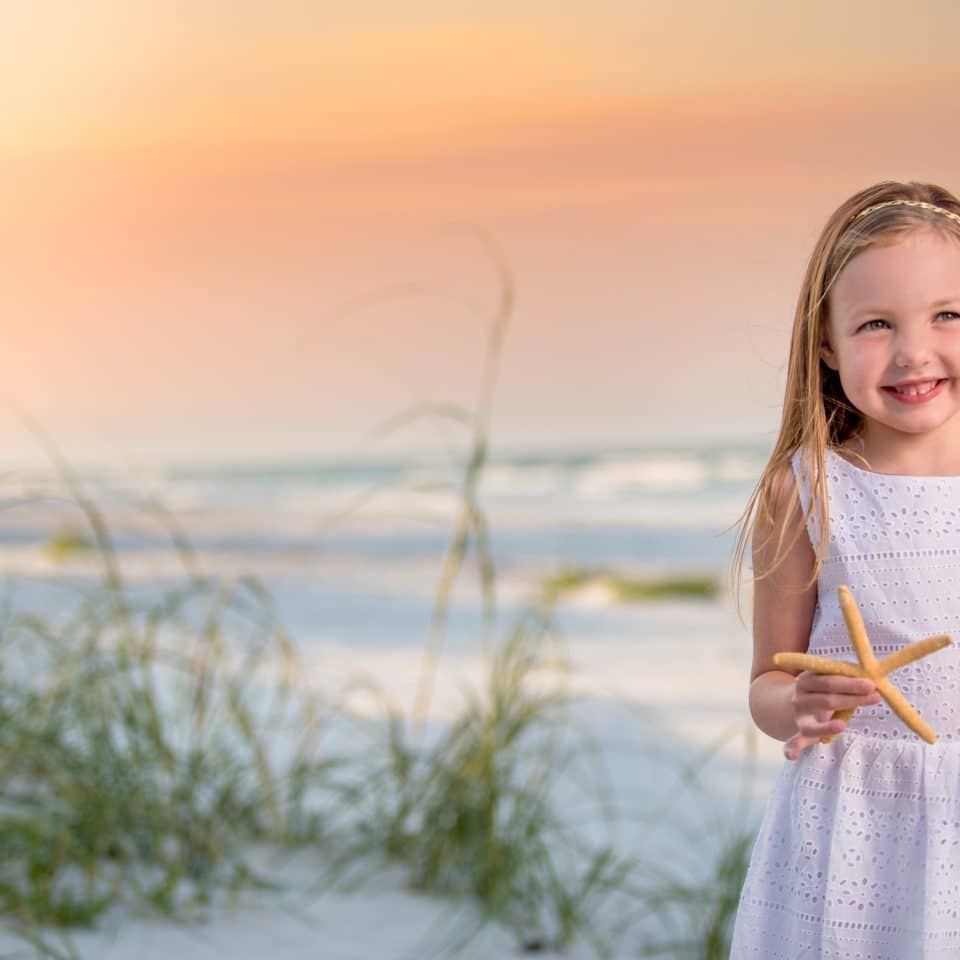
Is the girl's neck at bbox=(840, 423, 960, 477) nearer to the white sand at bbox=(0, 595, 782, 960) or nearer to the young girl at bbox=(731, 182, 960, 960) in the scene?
the young girl at bbox=(731, 182, 960, 960)

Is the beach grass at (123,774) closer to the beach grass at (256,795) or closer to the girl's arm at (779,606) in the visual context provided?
the beach grass at (256,795)

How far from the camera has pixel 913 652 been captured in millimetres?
1303

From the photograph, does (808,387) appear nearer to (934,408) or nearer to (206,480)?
(934,408)

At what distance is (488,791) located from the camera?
9.29 feet

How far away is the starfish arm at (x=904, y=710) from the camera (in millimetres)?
1319

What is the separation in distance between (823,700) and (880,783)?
8.2 inches

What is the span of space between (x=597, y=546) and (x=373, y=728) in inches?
326

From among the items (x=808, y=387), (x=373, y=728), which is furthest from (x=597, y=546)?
(x=808, y=387)

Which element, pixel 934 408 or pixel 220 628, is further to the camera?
pixel 220 628

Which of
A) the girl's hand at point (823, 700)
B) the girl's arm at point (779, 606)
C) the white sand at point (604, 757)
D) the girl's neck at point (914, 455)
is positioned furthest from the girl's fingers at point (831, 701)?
the white sand at point (604, 757)

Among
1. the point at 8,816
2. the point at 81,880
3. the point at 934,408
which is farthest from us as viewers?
the point at 81,880

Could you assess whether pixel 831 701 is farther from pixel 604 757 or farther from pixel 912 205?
pixel 604 757

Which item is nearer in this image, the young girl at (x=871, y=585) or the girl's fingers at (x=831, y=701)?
the girl's fingers at (x=831, y=701)

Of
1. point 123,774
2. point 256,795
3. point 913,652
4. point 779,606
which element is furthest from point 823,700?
point 256,795
